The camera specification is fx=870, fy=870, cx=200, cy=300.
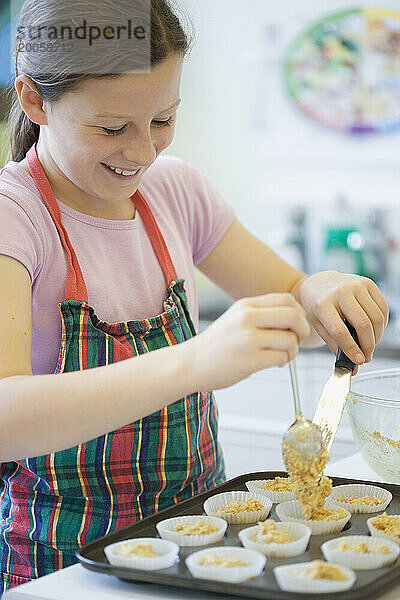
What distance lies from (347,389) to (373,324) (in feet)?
0.38

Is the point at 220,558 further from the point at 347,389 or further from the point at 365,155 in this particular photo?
the point at 365,155

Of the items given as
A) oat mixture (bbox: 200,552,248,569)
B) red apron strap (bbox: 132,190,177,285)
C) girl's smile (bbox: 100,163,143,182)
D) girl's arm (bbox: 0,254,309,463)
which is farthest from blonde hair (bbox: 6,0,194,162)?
oat mixture (bbox: 200,552,248,569)

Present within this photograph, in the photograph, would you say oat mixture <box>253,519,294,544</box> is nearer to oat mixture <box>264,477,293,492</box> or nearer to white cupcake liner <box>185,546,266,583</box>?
white cupcake liner <box>185,546,266,583</box>

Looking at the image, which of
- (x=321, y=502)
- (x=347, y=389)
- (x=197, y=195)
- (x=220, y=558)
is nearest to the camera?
(x=220, y=558)

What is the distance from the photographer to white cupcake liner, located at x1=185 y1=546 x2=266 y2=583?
0.83 m

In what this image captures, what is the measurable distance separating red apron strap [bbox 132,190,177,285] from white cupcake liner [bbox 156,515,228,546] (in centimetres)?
44

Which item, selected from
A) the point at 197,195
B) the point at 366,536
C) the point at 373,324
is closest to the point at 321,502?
the point at 366,536

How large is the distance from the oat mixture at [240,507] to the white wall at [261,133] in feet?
6.47

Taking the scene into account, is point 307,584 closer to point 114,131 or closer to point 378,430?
point 378,430

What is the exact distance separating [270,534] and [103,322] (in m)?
0.40

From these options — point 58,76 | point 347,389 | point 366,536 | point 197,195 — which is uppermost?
point 58,76

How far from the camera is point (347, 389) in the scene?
1.20 metres

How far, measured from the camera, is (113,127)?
1.11 m

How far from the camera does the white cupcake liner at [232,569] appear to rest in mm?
834
